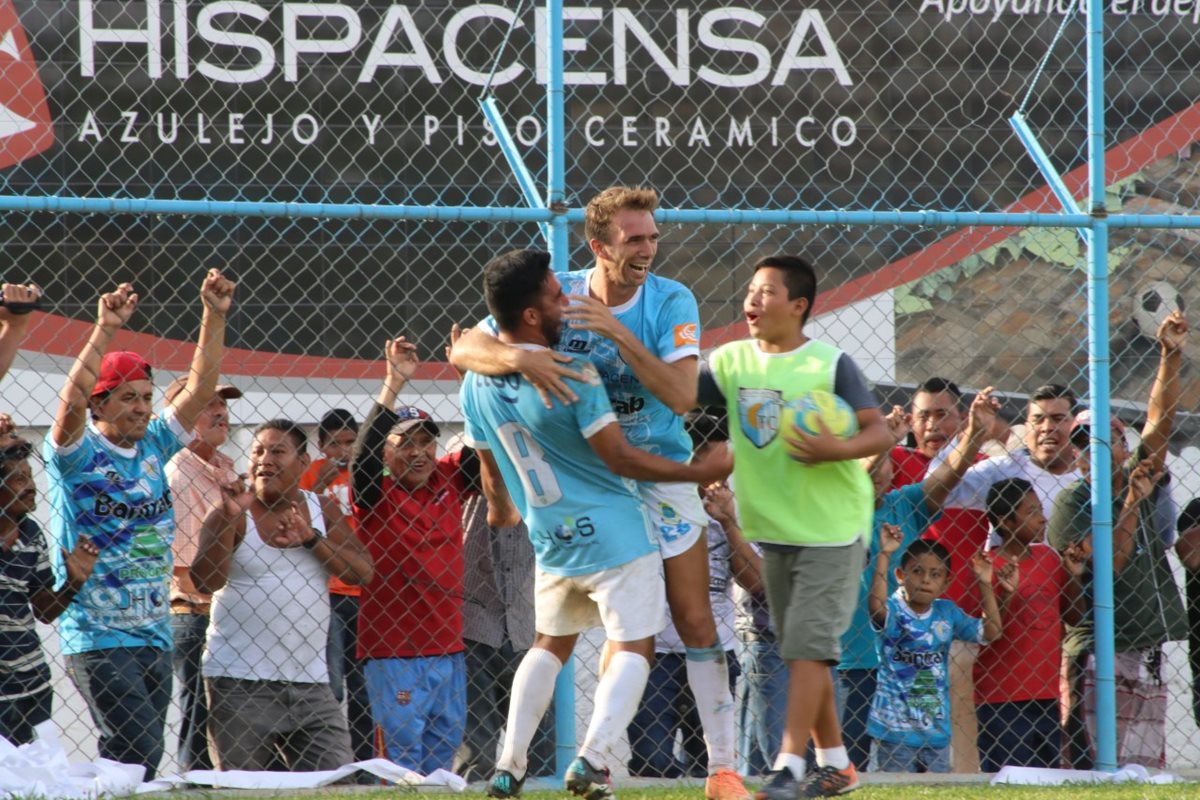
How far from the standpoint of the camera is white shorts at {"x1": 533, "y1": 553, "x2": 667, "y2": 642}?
439cm

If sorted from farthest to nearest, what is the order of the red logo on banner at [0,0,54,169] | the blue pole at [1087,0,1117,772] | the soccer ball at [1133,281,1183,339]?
the soccer ball at [1133,281,1183,339] → the red logo on banner at [0,0,54,169] → the blue pole at [1087,0,1117,772]

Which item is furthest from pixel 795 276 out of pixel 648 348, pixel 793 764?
pixel 793 764

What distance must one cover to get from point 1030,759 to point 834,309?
2.58 metres

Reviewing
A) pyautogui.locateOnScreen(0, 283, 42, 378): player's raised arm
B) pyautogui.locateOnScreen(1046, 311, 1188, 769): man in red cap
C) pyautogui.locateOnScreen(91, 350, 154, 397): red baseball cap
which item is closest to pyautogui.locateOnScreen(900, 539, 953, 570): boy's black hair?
pyautogui.locateOnScreen(1046, 311, 1188, 769): man in red cap

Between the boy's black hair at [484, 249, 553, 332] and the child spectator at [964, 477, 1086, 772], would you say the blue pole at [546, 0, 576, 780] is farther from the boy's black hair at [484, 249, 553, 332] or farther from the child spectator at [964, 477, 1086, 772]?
the child spectator at [964, 477, 1086, 772]

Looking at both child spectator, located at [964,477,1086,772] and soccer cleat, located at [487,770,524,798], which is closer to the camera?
soccer cleat, located at [487,770,524,798]

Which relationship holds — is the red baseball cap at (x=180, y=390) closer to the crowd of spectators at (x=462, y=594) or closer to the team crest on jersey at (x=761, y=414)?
the crowd of spectators at (x=462, y=594)

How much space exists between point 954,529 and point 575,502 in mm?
2467

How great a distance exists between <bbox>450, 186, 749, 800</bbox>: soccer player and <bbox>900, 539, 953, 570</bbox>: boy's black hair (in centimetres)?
173

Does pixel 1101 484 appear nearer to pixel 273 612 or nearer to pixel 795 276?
pixel 795 276

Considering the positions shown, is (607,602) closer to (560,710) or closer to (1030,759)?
(560,710)

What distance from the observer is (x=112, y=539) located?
546 centimetres

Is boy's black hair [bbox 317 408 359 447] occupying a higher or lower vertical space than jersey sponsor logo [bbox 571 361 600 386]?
higher

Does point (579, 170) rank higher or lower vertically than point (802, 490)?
higher
